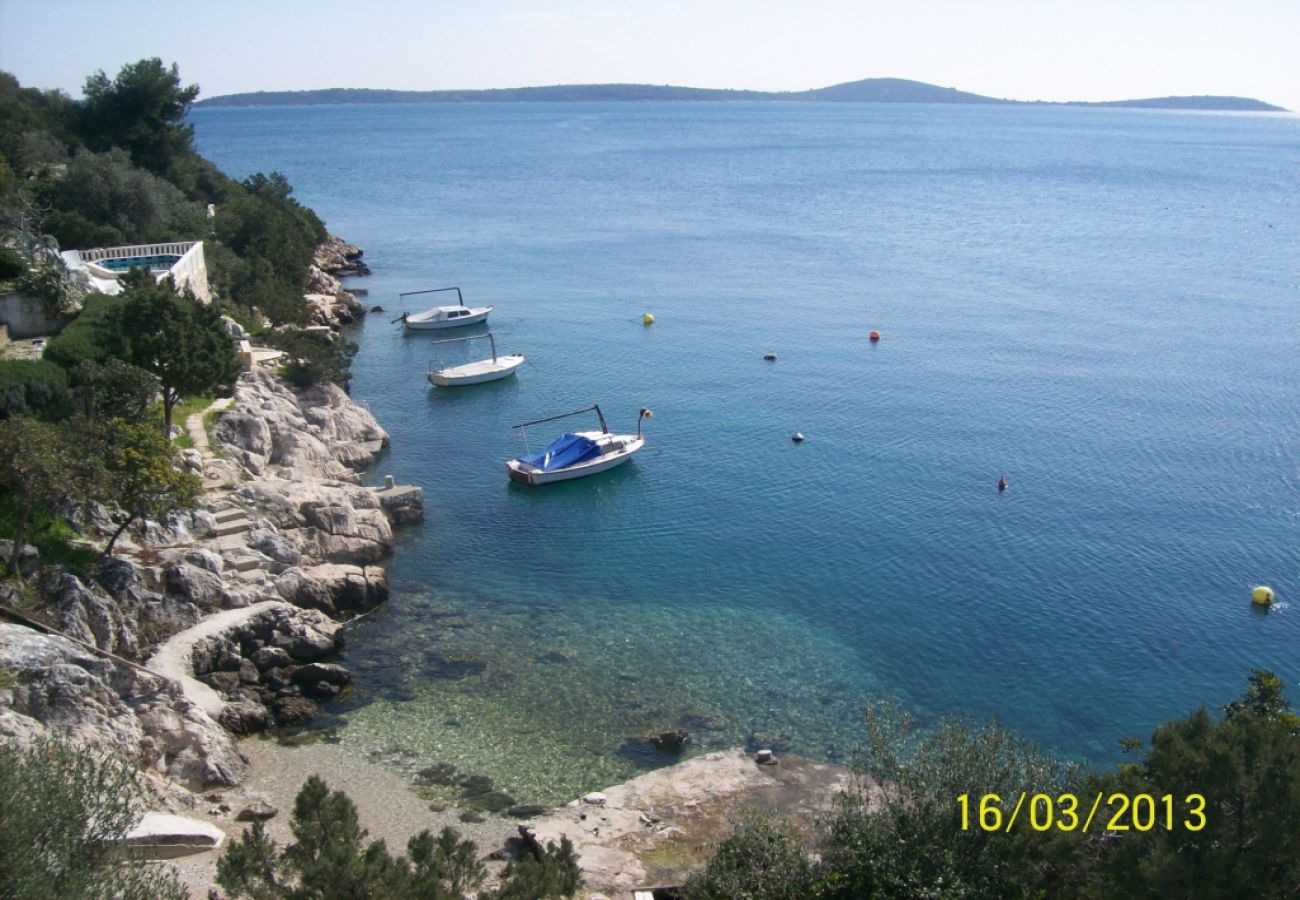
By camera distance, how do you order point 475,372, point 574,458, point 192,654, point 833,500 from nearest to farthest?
point 192,654, point 833,500, point 574,458, point 475,372

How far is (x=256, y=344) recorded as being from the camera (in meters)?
51.0

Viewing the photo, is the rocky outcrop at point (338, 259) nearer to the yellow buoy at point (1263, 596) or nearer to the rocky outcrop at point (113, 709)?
the rocky outcrop at point (113, 709)

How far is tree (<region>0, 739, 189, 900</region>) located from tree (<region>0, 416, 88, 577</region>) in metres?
10.3

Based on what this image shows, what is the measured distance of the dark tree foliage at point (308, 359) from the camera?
46938mm

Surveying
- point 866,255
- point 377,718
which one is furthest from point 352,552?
point 866,255

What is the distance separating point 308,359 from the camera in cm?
4706

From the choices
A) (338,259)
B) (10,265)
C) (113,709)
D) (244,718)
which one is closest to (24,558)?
(113,709)

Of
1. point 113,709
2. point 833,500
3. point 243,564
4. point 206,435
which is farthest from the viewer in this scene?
point 833,500

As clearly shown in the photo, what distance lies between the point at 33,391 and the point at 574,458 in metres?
20.0

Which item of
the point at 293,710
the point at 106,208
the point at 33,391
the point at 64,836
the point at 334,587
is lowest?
the point at 293,710

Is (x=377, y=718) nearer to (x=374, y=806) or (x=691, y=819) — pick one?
(x=374, y=806)

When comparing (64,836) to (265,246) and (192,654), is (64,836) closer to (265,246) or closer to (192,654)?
(192,654)

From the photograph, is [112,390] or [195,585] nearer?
[195,585]

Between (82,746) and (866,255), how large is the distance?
77.1m
